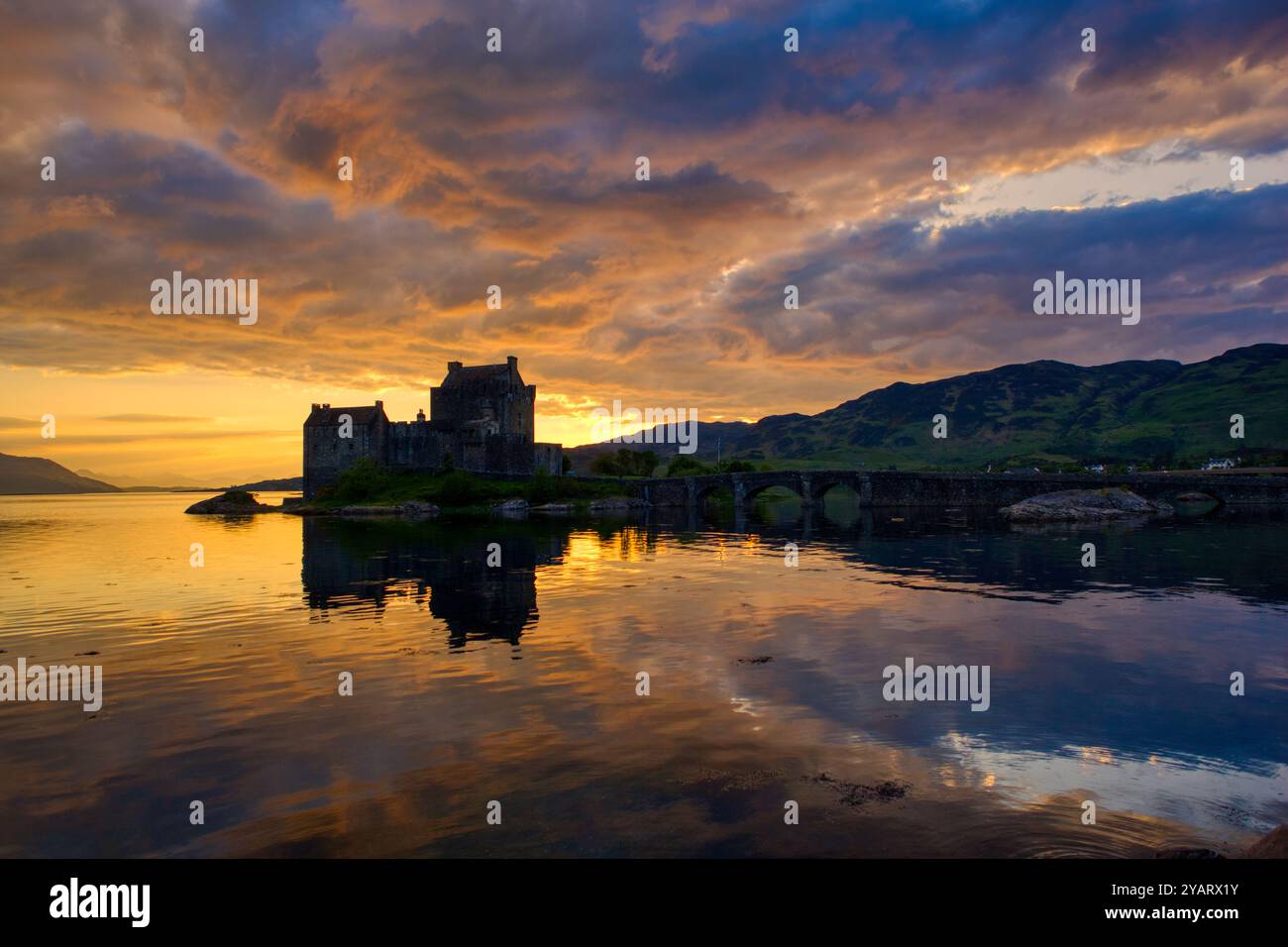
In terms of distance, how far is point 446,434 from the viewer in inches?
5492

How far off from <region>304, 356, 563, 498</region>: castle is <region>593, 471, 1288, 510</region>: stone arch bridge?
28600mm

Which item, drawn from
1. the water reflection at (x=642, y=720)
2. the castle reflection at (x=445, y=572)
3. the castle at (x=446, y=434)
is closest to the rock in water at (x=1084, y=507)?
the water reflection at (x=642, y=720)

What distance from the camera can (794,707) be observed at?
18.2m

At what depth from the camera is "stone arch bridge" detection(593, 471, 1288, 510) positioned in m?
122

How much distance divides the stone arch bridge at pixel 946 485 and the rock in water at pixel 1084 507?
209 inches

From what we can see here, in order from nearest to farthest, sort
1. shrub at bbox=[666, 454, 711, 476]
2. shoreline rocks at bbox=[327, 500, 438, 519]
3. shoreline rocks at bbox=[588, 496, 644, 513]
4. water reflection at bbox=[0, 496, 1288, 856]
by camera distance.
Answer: water reflection at bbox=[0, 496, 1288, 856] → shoreline rocks at bbox=[327, 500, 438, 519] → shoreline rocks at bbox=[588, 496, 644, 513] → shrub at bbox=[666, 454, 711, 476]

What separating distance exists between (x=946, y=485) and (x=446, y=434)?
3901 inches

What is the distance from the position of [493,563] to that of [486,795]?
3862 centimetres

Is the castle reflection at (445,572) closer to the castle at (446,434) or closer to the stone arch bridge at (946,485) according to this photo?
the castle at (446,434)

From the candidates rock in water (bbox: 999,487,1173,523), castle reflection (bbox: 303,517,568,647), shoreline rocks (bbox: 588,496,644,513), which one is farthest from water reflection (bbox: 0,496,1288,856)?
shoreline rocks (bbox: 588,496,644,513)

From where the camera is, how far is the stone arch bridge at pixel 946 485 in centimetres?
12231

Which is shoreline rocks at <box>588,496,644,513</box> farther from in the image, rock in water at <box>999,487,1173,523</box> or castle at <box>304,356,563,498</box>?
rock in water at <box>999,487,1173,523</box>
